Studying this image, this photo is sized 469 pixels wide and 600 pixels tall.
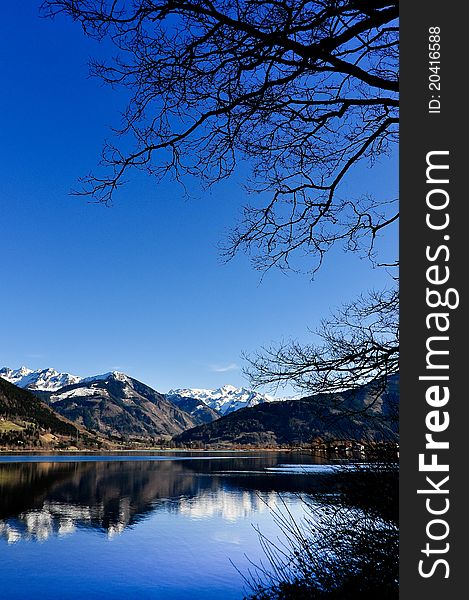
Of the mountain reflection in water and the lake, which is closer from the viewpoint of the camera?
the lake

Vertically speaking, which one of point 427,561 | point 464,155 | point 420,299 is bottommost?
point 427,561

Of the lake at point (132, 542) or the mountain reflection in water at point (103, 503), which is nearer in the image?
the lake at point (132, 542)

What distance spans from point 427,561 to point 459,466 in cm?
60

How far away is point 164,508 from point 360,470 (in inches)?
1425

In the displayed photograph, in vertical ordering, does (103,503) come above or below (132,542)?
below

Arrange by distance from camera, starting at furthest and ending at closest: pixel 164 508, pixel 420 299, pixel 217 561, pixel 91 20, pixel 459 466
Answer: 1. pixel 164 508
2. pixel 217 561
3. pixel 91 20
4. pixel 420 299
5. pixel 459 466

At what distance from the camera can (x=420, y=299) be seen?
339cm

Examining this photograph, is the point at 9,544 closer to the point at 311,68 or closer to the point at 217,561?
the point at 217,561

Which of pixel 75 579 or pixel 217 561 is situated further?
pixel 217 561

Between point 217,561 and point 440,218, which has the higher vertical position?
point 440,218

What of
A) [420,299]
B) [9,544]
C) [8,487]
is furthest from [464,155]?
[8,487]

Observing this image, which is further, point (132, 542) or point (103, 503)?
point (103, 503)

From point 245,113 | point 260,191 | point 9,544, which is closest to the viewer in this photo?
point 245,113

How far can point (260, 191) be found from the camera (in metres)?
6.66
